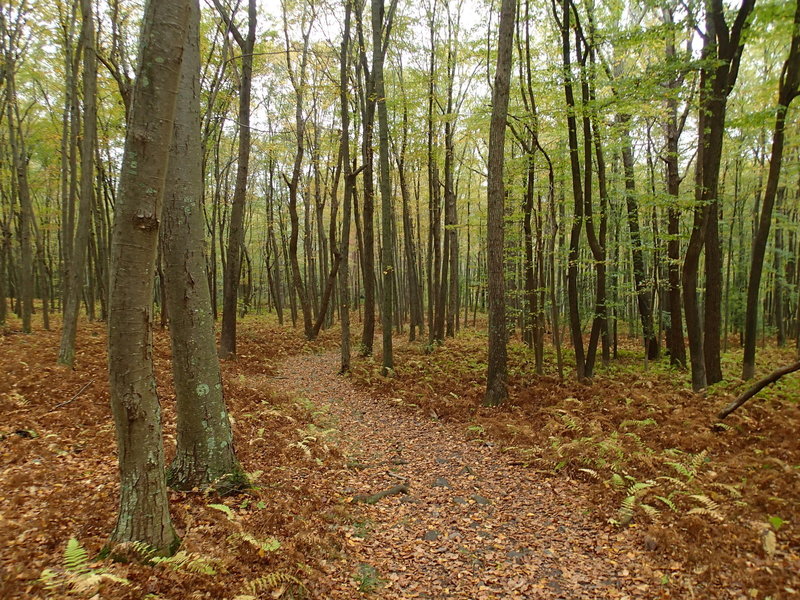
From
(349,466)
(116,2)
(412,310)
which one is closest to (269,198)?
(412,310)

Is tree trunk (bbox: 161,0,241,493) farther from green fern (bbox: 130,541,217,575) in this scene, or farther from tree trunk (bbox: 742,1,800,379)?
tree trunk (bbox: 742,1,800,379)

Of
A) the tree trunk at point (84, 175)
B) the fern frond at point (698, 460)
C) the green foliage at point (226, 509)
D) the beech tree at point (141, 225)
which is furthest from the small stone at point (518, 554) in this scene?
the tree trunk at point (84, 175)

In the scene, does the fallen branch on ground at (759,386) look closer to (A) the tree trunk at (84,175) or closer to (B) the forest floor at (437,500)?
(B) the forest floor at (437,500)

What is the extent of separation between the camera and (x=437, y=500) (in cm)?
564

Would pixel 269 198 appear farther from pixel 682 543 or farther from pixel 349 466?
pixel 682 543

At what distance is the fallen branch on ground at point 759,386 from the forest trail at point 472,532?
11.1 ft

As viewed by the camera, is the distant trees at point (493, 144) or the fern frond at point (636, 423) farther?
the distant trees at point (493, 144)

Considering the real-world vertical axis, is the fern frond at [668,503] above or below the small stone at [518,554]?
above

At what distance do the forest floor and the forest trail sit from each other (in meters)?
0.02

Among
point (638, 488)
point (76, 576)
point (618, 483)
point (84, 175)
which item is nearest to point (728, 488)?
point (638, 488)

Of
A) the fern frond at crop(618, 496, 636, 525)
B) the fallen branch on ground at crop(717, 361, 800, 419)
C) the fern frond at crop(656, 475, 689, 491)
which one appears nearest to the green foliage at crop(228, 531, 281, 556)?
the fern frond at crop(618, 496, 636, 525)

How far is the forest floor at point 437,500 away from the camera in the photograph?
3529 millimetres

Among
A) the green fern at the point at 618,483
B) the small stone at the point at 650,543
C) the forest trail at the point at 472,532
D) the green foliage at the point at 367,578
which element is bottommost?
the forest trail at the point at 472,532

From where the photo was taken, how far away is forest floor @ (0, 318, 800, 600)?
11.6 feet
